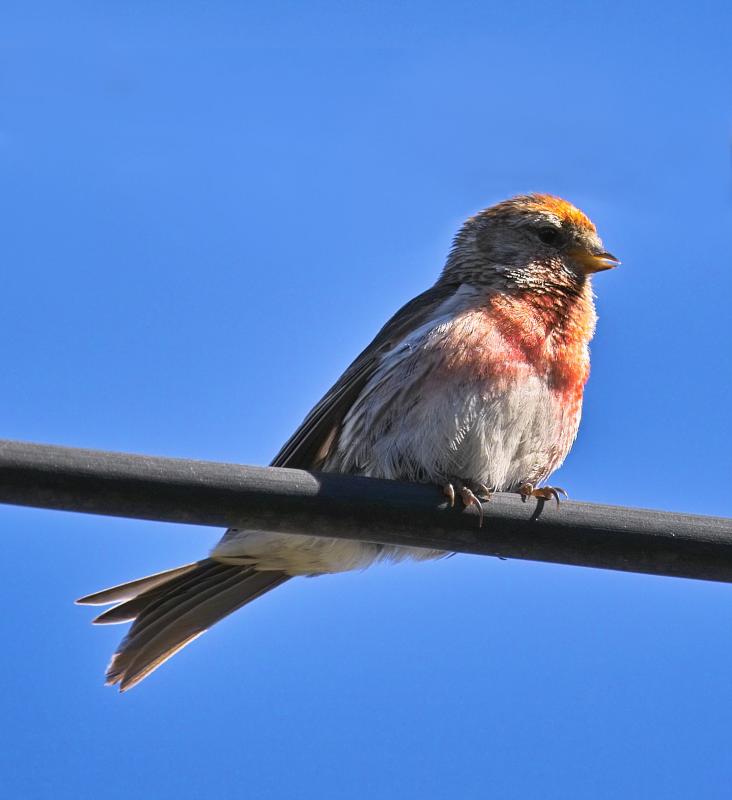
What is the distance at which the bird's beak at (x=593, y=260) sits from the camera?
6898 mm

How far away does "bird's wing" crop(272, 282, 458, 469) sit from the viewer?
629 cm

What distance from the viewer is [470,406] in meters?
5.82

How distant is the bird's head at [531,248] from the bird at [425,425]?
0.02 meters

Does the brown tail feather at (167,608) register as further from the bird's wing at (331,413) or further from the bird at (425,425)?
the bird's wing at (331,413)

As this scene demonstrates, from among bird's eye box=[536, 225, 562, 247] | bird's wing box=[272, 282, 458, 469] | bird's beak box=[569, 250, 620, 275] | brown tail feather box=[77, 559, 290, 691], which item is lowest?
brown tail feather box=[77, 559, 290, 691]

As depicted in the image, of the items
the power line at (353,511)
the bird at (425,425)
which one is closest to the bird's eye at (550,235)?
the bird at (425,425)

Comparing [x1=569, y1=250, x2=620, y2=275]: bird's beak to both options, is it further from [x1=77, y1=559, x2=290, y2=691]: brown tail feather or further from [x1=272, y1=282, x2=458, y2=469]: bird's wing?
[x1=77, y1=559, x2=290, y2=691]: brown tail feather

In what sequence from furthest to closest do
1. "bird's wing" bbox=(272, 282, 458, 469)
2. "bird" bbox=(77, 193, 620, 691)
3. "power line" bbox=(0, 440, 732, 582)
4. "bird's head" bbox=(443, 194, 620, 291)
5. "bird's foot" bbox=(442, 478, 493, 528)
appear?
"bird's head" bbox=(443, 194, 620, 291), "bird's wing" bbox=(272, 282, 458, 469), "bird" bbox=(77, 193, 620, 691), "bird's foot" bbox=(442, 478, 493, 528), "power line" bbox=(0, 440, 732, 582)

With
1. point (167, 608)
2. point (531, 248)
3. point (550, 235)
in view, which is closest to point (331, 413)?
point (167, 608)

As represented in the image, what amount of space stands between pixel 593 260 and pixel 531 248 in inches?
14.6

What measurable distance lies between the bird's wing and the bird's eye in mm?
962

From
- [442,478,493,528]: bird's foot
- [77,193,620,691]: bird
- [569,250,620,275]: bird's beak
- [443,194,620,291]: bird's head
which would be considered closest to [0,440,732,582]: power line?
[442,478,493,528]: bird's foot

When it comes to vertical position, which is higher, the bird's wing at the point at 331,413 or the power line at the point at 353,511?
the bird's wing at the point at 331,413

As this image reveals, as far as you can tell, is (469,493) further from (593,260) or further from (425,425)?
(593,260)
